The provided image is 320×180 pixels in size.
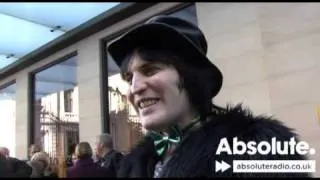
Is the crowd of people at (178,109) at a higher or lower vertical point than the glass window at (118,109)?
lower

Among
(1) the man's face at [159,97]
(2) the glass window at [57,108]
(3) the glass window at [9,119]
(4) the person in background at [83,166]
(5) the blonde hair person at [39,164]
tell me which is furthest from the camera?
(3) the glass window at [9,119]

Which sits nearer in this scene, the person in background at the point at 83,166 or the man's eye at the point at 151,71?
the man's eye at the point at 151,71

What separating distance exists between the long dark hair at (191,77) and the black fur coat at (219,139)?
4 cm

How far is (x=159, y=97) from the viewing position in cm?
107

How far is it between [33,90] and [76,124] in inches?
83.6

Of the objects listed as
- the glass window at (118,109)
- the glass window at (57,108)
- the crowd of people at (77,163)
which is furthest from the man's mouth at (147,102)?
the glass window at (57,108)

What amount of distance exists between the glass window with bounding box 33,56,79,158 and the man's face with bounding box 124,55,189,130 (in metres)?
6.76

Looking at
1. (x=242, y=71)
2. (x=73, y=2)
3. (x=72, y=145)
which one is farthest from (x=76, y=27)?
(x=242, y=71)

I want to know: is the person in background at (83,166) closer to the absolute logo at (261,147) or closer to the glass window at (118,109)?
the glass window at (118,109)

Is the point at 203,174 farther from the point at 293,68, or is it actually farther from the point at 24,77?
the point at 24,77

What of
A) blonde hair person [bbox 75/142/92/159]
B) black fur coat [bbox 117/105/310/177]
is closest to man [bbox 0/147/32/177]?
blonde hair person [bbox 75/142/92/159]

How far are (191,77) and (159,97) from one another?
87 millimetres

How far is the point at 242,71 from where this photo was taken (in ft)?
17.8

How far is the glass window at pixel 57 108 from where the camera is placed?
795cm
